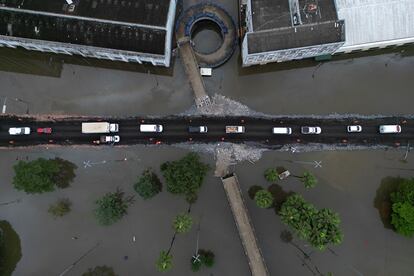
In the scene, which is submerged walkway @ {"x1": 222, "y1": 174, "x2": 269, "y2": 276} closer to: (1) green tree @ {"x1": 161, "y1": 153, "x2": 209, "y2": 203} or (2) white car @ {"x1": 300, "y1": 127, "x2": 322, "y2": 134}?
(1) green tree @ {"x1": 161, "y1": 153, "x2": 209, "y2": 203}

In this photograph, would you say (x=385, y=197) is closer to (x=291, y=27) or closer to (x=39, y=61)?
(x=291, y=27)

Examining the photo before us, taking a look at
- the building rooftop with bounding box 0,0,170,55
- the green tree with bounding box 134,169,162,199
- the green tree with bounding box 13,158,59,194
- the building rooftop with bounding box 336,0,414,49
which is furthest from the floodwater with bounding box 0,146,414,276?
the building rooftop with bounding box 336,0,414,49

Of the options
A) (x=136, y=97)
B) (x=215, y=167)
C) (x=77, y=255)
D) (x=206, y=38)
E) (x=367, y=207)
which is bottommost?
(x=77, y=255)

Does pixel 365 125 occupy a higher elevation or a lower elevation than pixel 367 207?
higher

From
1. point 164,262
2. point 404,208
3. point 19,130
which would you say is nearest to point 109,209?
point 164,262

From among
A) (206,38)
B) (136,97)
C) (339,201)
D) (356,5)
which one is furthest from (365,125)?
(136,97)

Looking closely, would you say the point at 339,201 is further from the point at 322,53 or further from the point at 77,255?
the point at 77,255

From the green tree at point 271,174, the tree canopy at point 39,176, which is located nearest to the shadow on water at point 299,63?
the green tree at point 271,174
